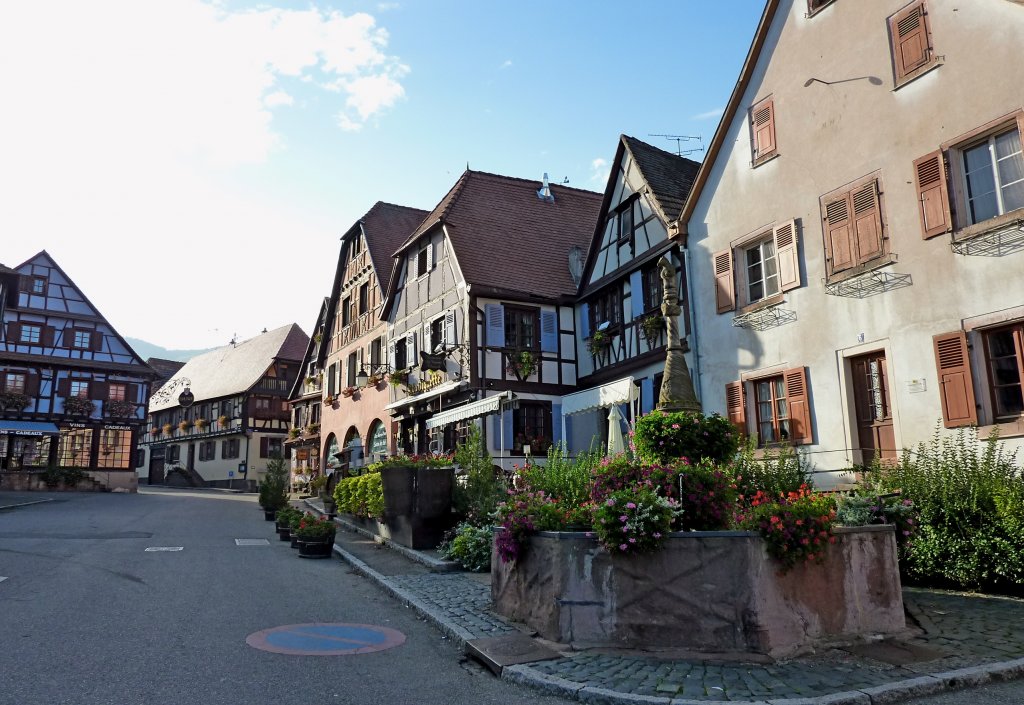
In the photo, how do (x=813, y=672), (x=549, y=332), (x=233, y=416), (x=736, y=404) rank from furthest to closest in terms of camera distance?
(x=233, y=416)
(x=549, y=332)
(x=736, y=404)
(x=813, y=672)

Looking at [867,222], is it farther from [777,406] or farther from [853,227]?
[777,406]

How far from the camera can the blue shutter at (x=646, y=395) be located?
18016 millimetres

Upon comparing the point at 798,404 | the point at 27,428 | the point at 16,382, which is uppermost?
the point at 16,382

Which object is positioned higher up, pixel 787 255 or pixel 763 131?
pixel 763 131

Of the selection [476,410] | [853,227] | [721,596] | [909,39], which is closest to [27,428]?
[476,410]

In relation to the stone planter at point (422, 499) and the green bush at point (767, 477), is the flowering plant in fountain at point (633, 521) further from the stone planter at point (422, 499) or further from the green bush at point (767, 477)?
the stone planter at point (422, 499)

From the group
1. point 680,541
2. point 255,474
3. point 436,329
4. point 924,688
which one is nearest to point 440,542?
point 680,541

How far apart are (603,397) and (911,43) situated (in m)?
9.00

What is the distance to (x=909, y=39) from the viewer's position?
12.6 metres

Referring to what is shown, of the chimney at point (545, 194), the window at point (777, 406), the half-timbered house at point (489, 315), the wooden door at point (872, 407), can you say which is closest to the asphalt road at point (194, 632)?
the half-timbered house at point (489, 315)

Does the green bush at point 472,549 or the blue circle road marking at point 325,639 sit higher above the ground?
Result: the green bush at point 472,549

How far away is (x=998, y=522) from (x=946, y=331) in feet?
12.3

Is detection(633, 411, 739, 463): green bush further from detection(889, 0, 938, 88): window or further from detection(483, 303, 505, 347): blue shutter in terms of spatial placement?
detection(483, 303, 505, 347): blue shutter

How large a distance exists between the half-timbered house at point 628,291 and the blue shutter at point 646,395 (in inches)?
1.0
